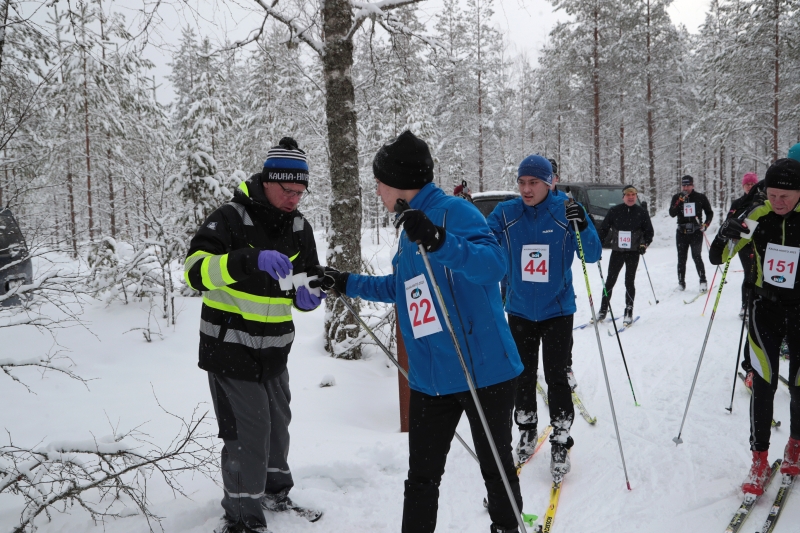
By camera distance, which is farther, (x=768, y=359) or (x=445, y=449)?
(x=768, y=359)

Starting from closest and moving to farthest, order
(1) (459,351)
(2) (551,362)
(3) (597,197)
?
(1) (459,351)
(2) (551,362)
(3) (597,197)

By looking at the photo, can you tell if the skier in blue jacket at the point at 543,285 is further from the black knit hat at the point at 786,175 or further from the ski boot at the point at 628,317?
the ski boot at the point at 628,317

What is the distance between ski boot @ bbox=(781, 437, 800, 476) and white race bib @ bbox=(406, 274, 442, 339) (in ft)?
9.80

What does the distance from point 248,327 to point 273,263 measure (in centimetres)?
52

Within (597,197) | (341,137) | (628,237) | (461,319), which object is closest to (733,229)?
(461,319)

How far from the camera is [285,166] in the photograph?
2803 mm

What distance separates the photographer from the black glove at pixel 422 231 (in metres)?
1.98

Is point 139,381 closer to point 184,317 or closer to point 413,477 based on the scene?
point 184,317

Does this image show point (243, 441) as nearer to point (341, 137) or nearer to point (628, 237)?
point (341, 137)

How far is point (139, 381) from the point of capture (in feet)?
16.5

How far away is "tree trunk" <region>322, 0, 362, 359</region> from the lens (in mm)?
5418

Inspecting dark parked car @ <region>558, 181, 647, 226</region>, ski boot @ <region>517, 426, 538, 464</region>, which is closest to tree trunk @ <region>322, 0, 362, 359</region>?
ski boot @ <region>517, 426, 538, 464</region>

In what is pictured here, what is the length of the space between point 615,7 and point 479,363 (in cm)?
2639

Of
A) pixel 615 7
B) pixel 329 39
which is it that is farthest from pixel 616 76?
pixel 329 39
